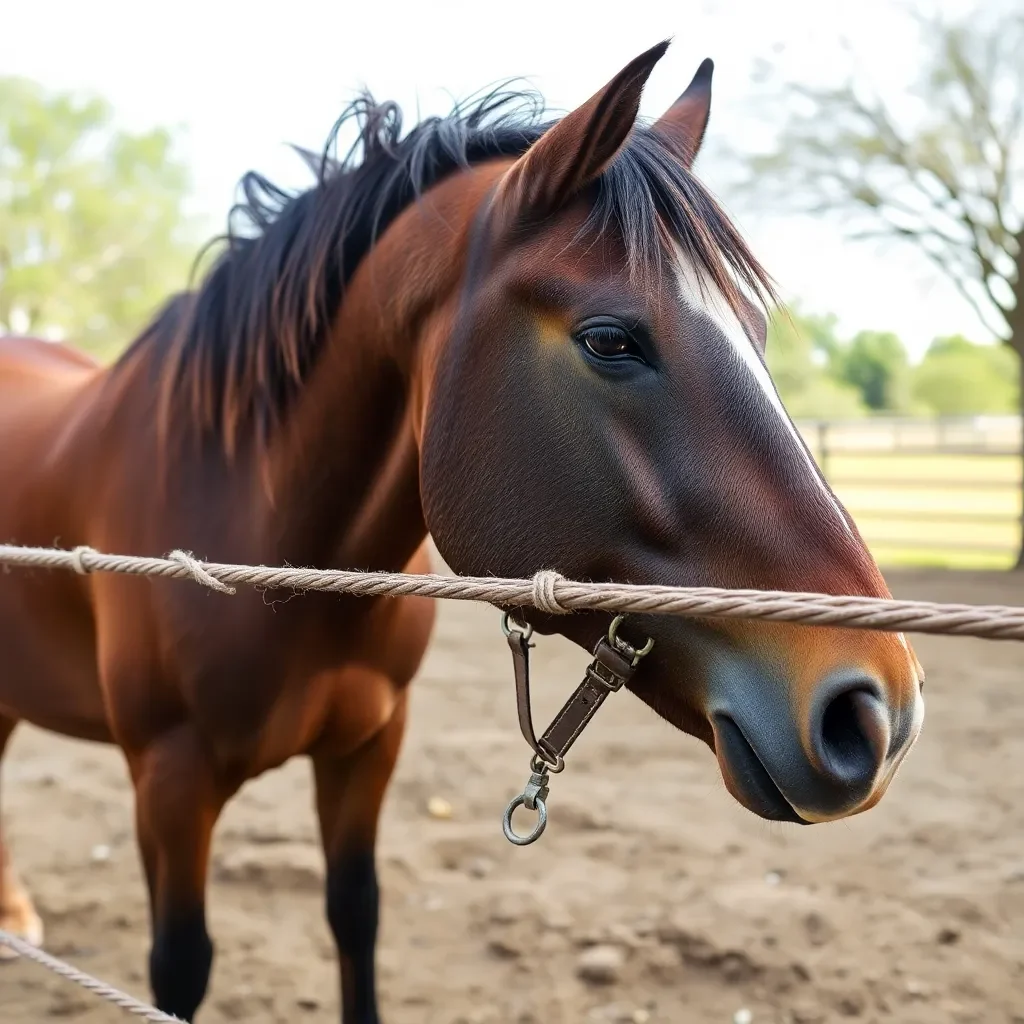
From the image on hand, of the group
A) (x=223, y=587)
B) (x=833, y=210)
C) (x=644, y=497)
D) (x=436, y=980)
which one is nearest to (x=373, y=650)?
(x=223, y=587)

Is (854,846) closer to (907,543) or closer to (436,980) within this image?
(436,980)

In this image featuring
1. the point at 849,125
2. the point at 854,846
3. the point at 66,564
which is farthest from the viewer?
the point at 849,125

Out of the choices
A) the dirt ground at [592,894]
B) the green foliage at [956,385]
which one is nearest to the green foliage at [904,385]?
the green foliage at [956,385]

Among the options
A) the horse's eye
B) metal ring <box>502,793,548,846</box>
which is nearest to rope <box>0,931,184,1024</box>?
metal ring <box>502,793,548,846</box>

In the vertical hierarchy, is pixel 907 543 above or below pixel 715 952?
above

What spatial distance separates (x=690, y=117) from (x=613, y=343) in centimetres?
68

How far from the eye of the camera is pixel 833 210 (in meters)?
9.78

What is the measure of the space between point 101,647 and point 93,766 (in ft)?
9.41

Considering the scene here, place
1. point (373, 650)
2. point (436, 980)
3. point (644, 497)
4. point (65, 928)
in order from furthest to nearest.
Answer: point (65, 928) → point (436, 980) → point (373, 650) → point (644, 497)

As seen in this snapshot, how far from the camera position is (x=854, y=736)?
3.33 feet

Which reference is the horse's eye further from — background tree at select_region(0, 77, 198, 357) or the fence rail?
background tree at select_region(0, 77, 198, 357)

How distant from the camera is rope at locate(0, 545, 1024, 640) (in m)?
0.75

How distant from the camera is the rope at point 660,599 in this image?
75 centimetres

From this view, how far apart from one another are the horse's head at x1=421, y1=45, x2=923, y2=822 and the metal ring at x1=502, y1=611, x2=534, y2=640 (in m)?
0.02
